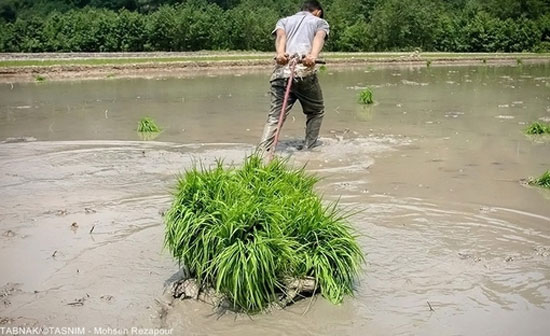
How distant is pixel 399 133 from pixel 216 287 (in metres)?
7.29

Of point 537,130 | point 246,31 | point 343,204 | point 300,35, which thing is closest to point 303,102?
point 300,35

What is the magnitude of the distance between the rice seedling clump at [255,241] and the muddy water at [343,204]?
0.62ft

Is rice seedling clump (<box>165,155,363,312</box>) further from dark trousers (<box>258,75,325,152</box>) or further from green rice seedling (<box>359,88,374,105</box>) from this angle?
green rice seedling (<box>359,88,374,105</box>)

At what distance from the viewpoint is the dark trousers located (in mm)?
8695

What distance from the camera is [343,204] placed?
Result: 6758mm

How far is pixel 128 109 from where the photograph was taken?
589 inches

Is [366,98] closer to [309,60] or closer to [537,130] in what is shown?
[537,130]

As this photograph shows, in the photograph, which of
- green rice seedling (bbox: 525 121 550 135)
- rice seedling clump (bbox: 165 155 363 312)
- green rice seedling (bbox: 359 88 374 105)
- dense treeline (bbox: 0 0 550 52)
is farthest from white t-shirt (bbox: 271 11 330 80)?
dense treeline (bbox: 0 0 550 52)

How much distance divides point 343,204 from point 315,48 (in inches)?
102

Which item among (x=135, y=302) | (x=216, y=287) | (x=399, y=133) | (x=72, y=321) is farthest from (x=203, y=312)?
(x=399, y=133)

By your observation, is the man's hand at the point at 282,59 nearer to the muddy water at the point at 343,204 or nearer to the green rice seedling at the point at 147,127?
the muddy water at the point at 343,204

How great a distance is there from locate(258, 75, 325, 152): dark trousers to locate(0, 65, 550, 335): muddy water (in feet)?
1.36

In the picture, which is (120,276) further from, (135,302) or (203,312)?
(203,312)

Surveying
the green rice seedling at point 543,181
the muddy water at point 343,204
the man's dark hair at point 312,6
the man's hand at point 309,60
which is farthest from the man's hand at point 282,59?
the green rice seedling at point 543,181
